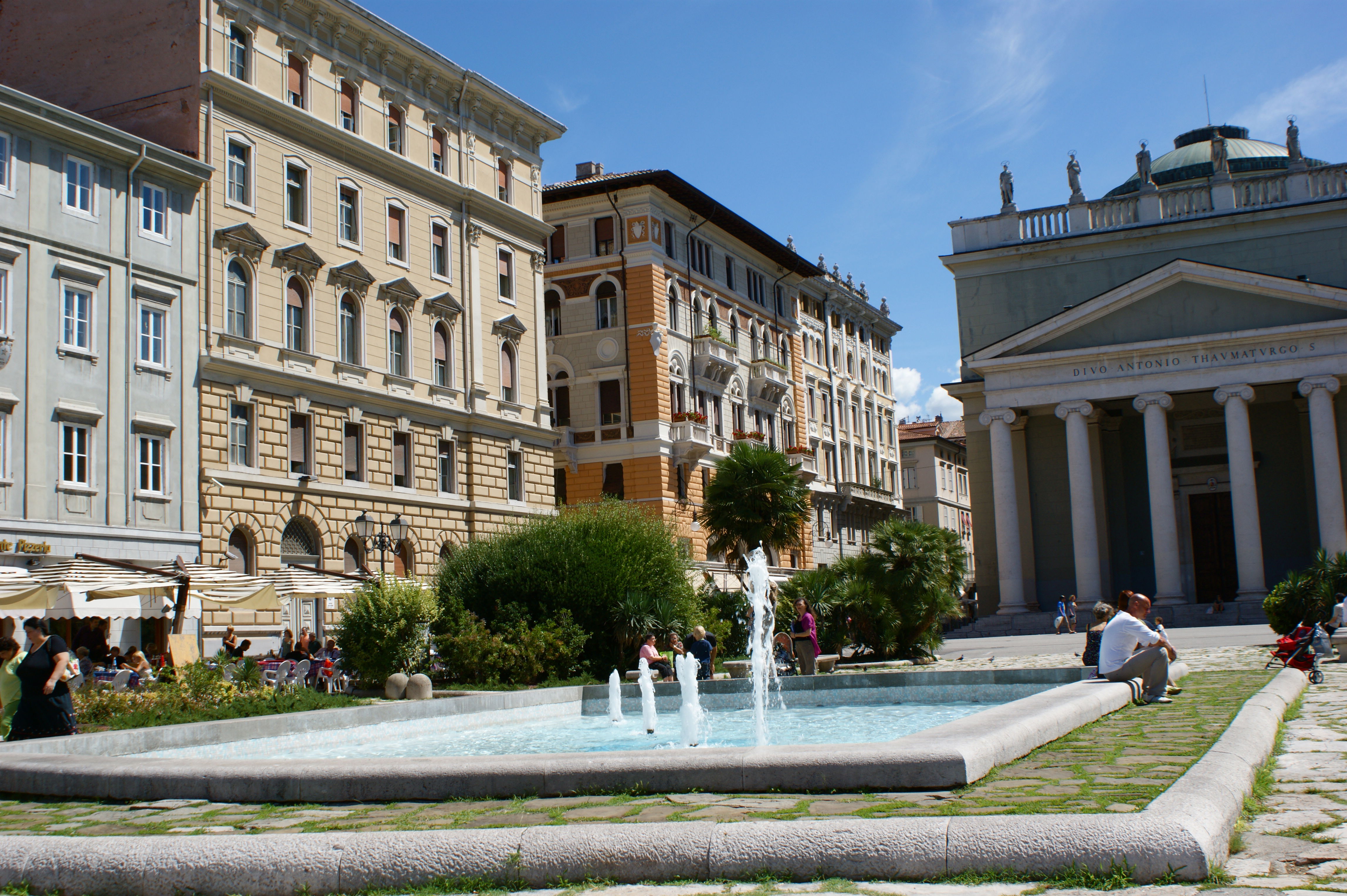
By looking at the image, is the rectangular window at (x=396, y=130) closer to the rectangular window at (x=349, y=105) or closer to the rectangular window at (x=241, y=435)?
the rectangular window at (x=349, y=105)

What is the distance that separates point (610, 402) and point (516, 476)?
33.2 feet

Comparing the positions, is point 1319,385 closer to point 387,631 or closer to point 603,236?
point 603,236

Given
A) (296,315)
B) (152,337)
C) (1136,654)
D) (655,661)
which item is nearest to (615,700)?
(655,661)

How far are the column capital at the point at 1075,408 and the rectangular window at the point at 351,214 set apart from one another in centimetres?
2361

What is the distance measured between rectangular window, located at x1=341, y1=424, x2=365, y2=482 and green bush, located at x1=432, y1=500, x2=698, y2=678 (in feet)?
33.9

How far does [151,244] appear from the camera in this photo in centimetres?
3014

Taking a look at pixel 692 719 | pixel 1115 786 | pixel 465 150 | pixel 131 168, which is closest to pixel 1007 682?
pixel 692 719

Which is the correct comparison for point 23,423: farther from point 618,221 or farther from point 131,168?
point 618,221

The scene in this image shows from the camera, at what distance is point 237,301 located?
1287 inches

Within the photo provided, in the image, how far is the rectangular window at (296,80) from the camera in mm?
34688

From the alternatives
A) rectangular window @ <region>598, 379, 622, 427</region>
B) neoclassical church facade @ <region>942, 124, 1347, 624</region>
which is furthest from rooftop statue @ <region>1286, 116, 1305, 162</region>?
rectangular window @ <region>598, 379, 622, 427</region>

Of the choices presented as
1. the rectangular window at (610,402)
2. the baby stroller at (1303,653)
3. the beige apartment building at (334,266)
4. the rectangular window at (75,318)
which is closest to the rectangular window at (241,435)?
the beige apartment building at (334,266)

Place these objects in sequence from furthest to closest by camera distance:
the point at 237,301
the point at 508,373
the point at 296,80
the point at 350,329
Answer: the point at 508,373
the point at 350,329
the point at 296,80
the point at 237,301

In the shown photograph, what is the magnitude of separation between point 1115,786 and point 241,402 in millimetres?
29122
